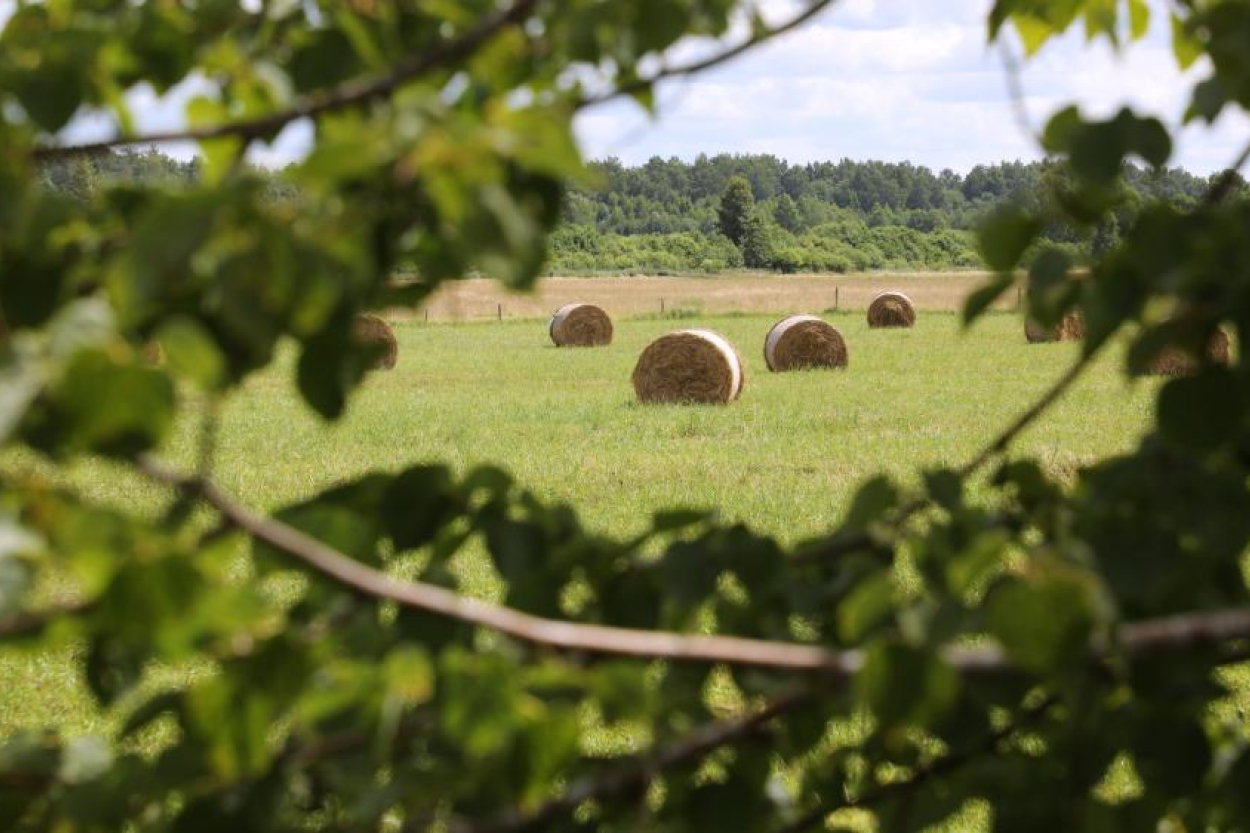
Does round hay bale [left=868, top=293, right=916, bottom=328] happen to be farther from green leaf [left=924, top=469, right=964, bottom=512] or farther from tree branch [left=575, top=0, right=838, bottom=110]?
tree branch [left=575, top=0, right=838, bottom=110]

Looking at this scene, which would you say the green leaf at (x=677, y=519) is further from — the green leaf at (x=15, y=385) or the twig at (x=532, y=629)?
the green leaf at (x=15, y=385)

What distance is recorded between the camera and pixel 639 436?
16.7 metres

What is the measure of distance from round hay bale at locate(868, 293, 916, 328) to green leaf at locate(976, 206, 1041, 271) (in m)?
39.5

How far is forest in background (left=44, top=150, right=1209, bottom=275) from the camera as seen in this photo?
111375 millimetres

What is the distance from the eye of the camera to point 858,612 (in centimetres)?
105

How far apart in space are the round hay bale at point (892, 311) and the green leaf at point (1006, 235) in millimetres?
39530

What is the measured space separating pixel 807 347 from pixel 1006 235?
1017 inches

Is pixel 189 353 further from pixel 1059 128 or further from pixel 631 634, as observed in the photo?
pixel 1059 128

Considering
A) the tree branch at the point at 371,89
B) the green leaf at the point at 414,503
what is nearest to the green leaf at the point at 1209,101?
the tree branch at the point at 371,89

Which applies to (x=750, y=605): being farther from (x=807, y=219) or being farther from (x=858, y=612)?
(x=807, y=219)

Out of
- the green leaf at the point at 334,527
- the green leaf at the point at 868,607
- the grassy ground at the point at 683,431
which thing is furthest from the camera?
the grassy ground at the point at 683,431

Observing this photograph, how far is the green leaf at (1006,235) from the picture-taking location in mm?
1326

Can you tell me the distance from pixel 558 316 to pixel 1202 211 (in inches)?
1360

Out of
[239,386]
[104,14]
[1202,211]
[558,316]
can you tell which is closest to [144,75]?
[104,14]
